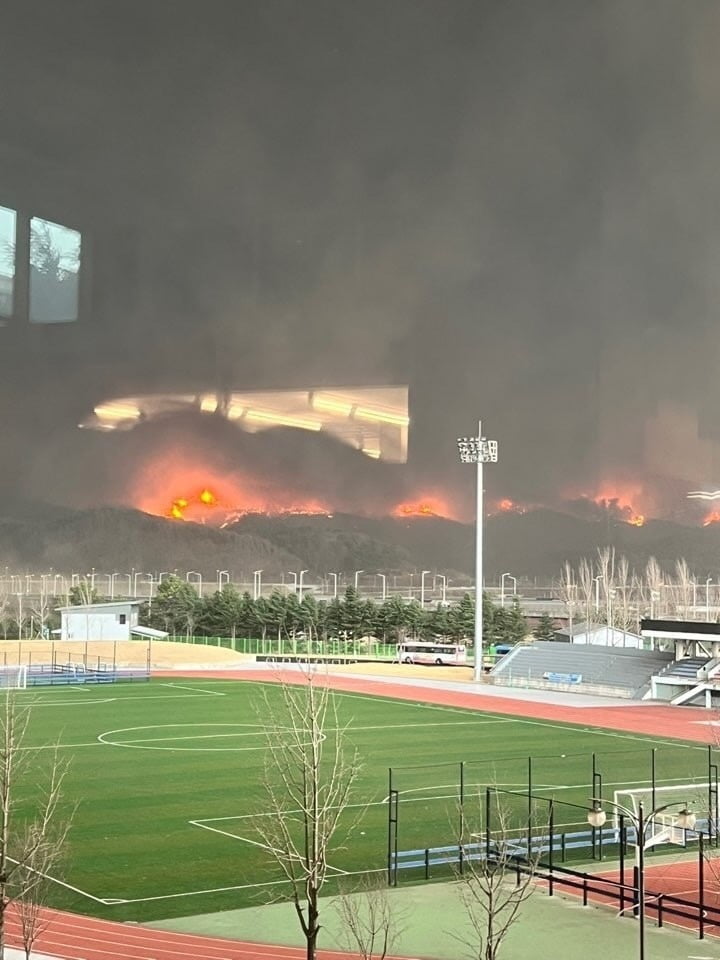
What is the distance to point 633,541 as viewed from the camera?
206 ft

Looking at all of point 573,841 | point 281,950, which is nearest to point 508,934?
point 281,950

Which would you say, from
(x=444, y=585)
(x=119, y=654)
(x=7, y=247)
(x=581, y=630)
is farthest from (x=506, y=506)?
(x=7, y=247)

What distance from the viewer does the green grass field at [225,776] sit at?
14.3m

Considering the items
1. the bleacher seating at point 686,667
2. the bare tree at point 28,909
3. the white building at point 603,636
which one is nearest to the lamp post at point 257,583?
the white building at point 603,636

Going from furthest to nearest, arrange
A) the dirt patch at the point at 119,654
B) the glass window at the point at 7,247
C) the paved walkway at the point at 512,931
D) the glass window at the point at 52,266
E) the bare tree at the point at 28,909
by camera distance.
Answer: the dirt patch at the point at 119,654 → the glass window at the point at 52,266 → the glass window at the point at 7,247 → the paved walkway at the point at 512,931 → the bare tree at the point at 28,909

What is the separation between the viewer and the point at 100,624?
55.3m

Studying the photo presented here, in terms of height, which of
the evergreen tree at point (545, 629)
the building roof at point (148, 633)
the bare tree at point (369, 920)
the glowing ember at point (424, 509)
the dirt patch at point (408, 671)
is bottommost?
the dirt patch at point (408, 671)

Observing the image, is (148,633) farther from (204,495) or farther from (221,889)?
(221,889)

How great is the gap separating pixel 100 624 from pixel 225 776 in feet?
114

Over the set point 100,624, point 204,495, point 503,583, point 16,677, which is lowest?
point 16,677

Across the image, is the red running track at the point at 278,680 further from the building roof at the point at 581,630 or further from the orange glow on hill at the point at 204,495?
the orange glow on hill at the point at 204,495

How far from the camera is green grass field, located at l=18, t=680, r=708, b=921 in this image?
14.3 m

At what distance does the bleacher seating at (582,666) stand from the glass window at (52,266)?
2454cm

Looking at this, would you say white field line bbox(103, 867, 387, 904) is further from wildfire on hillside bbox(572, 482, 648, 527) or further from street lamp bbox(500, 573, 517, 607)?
street lamp bbox(500, 573, 517, 607)
